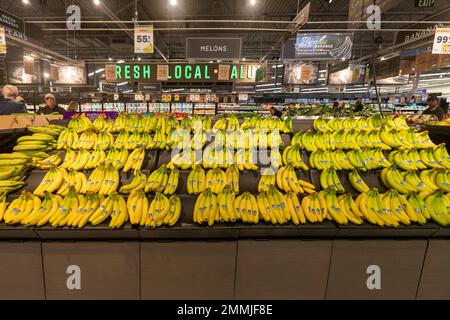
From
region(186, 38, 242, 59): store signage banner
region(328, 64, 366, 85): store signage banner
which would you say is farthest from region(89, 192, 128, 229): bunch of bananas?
region(328, 64, 366, 85): store signage banner

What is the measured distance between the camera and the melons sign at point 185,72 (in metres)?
7.18

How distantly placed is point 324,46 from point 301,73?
11.1 ft

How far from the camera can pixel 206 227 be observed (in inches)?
80.4

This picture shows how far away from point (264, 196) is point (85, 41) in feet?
62.7

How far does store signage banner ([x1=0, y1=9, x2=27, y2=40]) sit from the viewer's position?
198 inches

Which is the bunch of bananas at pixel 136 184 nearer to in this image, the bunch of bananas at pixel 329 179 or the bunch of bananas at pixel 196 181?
the bunch of bananas at pixel 196 181

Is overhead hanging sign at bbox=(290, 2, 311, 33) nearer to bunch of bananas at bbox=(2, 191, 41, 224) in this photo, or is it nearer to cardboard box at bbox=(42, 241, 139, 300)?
cardboard box at bbox=(42, 241, 139, 300)

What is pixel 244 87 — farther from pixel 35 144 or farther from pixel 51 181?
pixel 51 181

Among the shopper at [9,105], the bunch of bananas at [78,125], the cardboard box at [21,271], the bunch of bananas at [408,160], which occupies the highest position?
the shopper at [9,105]

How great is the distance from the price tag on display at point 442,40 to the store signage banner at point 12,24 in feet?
31.1

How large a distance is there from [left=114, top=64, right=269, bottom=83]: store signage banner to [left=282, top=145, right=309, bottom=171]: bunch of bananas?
5.18 m

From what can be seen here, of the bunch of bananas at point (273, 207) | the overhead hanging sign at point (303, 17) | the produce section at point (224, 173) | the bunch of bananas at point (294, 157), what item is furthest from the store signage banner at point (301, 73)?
the bunch of bananas at point (273, 207)
